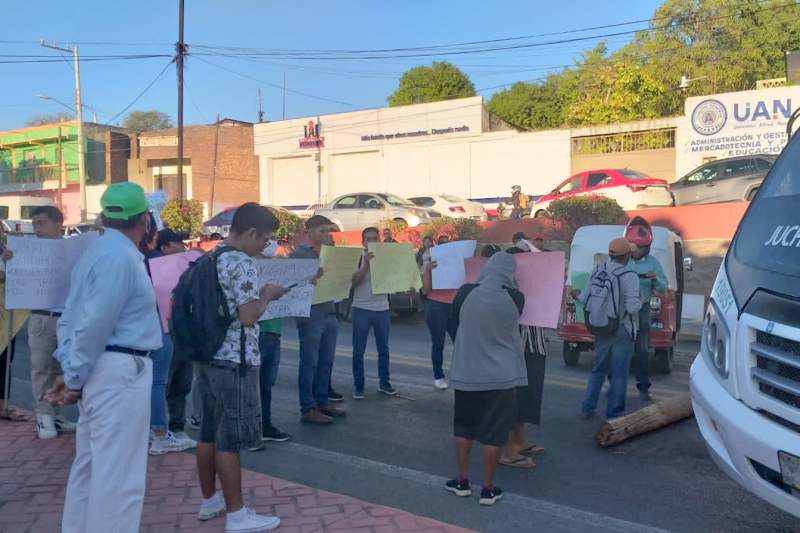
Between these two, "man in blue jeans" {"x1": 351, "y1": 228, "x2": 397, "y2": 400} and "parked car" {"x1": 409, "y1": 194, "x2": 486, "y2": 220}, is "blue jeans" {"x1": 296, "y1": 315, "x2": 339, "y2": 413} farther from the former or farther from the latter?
"parked car" {"x1": 409, "y1": 194, "x2": 486, "y2": 220}

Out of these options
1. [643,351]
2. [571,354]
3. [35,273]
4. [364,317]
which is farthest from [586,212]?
[35,273]

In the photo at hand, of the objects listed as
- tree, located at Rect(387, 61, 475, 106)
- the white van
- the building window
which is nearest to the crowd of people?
the white van

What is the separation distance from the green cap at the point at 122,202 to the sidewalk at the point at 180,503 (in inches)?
77.8

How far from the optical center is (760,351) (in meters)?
3.17

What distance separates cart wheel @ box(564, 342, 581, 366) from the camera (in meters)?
9.77

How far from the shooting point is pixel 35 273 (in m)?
5.64

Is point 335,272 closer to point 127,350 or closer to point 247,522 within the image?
point 247,522

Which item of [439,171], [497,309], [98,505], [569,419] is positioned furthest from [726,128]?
[98,505]

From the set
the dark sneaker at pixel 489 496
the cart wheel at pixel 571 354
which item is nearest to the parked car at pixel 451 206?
the cart wheel at pixel 571 354

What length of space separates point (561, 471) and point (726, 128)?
78.1 ft

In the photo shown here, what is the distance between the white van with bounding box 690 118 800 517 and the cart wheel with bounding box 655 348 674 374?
5600mm

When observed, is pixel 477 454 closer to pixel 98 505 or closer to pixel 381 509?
pixel 381 509

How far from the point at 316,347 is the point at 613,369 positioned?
2811 mm

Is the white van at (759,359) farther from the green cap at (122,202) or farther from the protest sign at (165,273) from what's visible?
the protest sign at (165,273)
